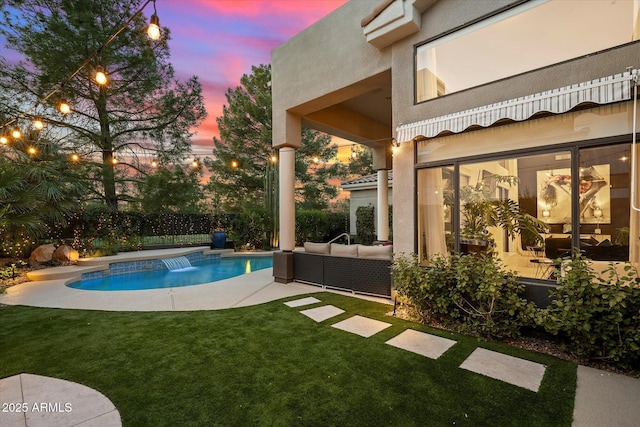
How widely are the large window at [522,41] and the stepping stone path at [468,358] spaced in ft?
14.0

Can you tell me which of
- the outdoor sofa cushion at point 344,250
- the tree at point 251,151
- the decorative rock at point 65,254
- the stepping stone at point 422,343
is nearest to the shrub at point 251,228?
the tree at point 251,151

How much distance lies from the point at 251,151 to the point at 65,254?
14591 millimetres

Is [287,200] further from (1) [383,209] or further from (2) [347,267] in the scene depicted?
(1) [383,209]

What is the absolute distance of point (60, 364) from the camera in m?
3.60

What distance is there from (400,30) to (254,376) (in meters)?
6.33

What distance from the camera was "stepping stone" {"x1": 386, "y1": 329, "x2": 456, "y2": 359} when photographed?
157 inches

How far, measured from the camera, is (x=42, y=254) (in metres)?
10.0

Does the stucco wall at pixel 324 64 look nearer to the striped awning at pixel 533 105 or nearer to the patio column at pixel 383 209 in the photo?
the striped awning at pixel 533 105

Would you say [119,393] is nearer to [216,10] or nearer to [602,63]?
[602,63]

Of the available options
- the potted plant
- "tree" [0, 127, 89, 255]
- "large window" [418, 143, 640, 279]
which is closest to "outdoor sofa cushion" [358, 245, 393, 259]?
"large window" [418, 143, 640, 279]

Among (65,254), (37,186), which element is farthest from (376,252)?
(65,254)

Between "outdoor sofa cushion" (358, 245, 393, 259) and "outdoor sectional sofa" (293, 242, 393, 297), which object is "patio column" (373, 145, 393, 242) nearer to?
"outdoor sectional sofa" (293, 242, 393, 297)

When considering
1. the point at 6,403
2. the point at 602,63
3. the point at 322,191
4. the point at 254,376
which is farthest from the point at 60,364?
the point at 322,191

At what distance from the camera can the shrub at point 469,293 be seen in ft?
14.2
